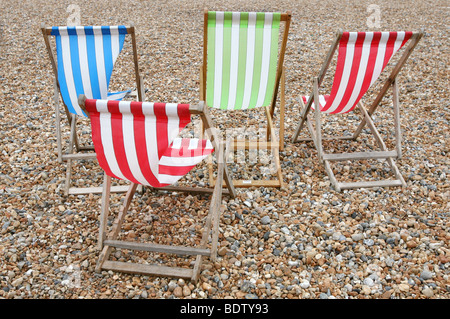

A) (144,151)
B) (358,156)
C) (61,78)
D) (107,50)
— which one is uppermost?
(107,50)

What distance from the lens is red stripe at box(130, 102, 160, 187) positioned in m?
1.85

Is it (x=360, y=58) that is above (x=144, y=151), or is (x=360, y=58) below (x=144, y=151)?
above

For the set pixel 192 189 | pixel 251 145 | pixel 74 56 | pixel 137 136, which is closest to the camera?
pixel 137 136

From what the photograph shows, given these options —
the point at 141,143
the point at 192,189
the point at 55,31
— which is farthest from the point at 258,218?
the point at 55,31

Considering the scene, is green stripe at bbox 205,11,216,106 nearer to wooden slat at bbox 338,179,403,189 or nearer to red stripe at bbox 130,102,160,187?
red stripe at bbox 130,102,160,187

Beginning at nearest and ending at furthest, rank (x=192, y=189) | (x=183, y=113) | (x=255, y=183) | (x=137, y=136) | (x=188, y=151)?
1. (x=183, y=113)
2. (x=137, y=136)
3. (x=188, y=151)
4. (x=192, y=189)
5. (x=255, y=183)

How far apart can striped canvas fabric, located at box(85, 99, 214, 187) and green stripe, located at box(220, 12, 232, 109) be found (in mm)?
976

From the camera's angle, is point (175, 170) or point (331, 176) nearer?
point (175, 170)

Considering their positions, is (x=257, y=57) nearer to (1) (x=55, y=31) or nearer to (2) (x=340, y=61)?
(2) (x=340, y=61)

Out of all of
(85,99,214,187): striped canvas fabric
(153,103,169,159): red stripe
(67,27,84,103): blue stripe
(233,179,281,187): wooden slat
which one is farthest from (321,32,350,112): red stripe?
(67,27,84,103): blue stripe

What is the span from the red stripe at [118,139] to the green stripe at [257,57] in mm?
1320

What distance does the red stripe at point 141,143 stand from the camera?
185 cm

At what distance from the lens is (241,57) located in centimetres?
287

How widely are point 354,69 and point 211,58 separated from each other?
1115 millimetres
